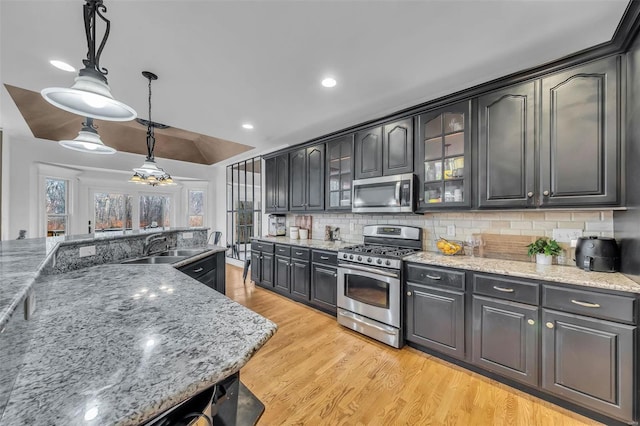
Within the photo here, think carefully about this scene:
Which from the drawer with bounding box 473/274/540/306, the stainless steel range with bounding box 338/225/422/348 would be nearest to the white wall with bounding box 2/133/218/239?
the stainless steel range with bounding box 338/225/422/348

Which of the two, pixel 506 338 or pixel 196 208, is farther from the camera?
pixel 196 208

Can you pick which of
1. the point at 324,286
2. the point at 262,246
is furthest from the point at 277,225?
the point at 324,286

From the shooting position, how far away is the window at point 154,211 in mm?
6083

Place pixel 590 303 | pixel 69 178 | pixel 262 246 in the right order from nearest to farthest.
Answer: pixel 590 303
pixel 262 246
pixel 69 178

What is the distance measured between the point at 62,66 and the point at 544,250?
451 cm

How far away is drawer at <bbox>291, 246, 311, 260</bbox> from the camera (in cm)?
358

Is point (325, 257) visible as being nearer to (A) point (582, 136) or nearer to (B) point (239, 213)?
(A) point (582, 136)

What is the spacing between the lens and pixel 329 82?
7.97 ft

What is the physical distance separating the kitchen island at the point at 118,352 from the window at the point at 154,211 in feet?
18.6

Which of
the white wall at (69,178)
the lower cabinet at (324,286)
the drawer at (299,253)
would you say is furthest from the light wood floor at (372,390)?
the white wall at (69,178)

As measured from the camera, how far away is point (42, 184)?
4484 millimetres

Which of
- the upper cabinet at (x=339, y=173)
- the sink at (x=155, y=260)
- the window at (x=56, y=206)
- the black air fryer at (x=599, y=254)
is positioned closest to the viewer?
the black air fryer at (x=599, y=254)

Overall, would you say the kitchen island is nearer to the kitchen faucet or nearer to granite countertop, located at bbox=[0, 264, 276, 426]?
granite countertop, located at bbox=[0, 264, 276, 426]

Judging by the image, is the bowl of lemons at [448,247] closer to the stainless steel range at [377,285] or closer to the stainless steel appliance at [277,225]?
the stainless steel range at [377,285]
